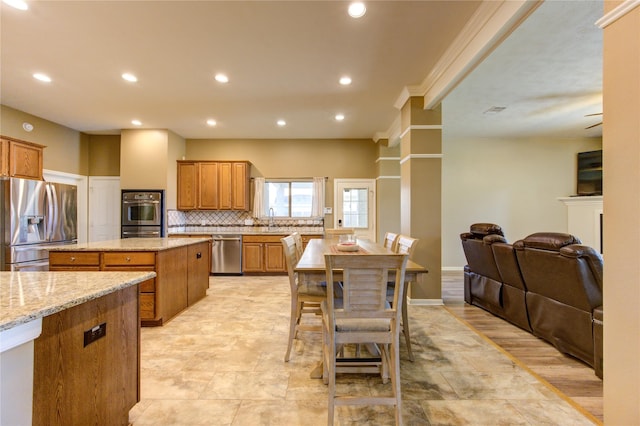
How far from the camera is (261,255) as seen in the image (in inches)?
229

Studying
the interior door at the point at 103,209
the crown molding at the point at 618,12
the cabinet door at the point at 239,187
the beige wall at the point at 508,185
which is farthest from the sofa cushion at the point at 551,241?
the interior door at the point at 103,209

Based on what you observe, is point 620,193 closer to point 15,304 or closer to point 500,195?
point 15,304

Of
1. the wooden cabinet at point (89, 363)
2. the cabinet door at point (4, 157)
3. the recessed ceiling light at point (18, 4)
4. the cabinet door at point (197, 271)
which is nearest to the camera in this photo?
the wooden cabinet at point (89, 363)

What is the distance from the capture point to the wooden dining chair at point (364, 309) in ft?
5.11

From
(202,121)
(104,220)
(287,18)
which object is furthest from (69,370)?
(104,220)

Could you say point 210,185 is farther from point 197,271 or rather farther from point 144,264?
point 144,264

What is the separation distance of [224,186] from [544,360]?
564cm

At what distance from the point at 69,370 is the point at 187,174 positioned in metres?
5.36

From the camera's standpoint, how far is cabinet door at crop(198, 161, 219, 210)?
6.11m

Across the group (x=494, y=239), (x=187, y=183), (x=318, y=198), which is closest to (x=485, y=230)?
(x=494, y=239)

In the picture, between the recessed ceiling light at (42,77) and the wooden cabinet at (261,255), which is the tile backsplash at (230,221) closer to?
the wooden cabinet at (261,255)

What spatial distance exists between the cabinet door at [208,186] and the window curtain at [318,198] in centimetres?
206

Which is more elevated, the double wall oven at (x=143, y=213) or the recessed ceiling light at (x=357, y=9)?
the recessed ceiling light at (x=357, y=9)

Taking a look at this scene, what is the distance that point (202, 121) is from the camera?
5312 mm
